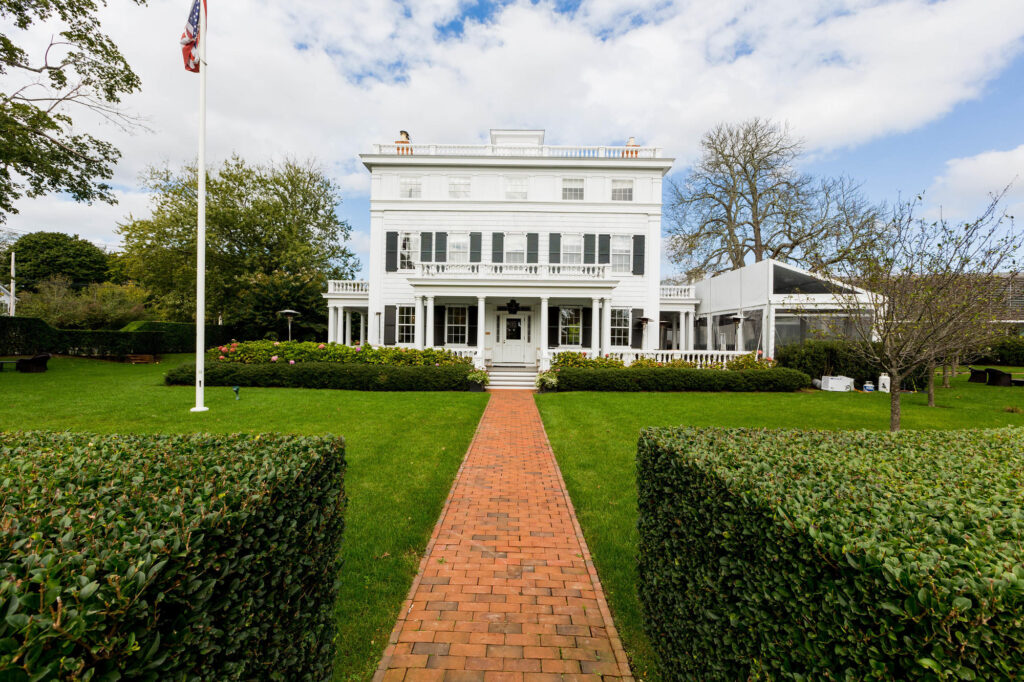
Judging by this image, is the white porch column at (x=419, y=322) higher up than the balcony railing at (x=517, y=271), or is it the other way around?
the balcony railing at (x=517, y=271)

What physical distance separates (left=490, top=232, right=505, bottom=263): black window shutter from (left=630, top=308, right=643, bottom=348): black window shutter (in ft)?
20.6

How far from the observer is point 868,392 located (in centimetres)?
1478

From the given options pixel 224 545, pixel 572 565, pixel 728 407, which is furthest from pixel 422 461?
pixel 728 407

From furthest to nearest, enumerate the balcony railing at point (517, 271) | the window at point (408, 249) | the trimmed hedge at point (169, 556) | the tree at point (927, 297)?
1. the window at point (408, 249)
2. the balcony railing at point (517, 271)
3. the tree at point (927, 297)
4. the trimmed hedge at point (169, 556)

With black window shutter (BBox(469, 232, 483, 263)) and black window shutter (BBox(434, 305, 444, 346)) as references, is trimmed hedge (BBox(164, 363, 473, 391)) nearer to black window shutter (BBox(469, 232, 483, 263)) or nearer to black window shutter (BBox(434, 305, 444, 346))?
black window shutter (BBox(434, 305, 444, 346))

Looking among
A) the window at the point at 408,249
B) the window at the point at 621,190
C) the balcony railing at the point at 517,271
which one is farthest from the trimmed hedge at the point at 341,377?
the window at the point at 621,190

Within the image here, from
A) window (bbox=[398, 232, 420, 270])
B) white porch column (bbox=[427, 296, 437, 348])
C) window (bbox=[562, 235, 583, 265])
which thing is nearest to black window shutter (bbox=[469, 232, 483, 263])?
window (bbox=[398, 232, 420, 270])

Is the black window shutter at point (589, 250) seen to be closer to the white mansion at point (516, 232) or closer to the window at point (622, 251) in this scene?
the white mansion at point (516, 232)

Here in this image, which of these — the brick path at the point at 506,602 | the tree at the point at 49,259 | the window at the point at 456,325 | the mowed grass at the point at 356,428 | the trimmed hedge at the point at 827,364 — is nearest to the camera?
the brick path at the point at 506,602

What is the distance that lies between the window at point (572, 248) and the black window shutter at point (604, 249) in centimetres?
78

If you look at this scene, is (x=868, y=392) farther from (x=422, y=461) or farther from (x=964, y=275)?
(x=422, y=461)

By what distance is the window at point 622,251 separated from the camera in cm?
1939

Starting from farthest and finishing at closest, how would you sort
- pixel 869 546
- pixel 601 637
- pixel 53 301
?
pixel 53 301 → pixel 601 637 → pixel 869 546

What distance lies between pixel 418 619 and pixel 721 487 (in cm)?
241
